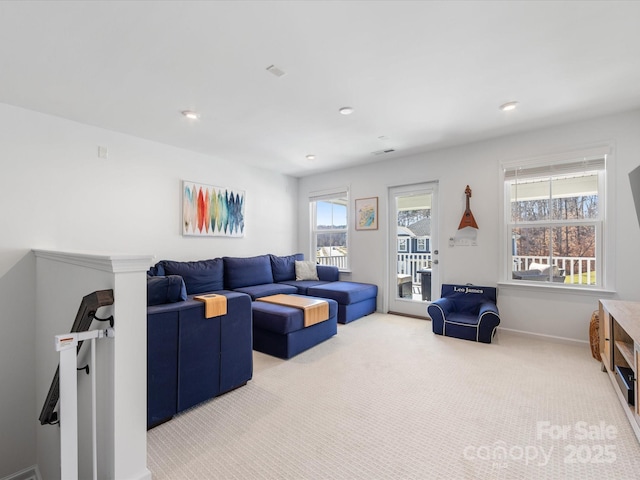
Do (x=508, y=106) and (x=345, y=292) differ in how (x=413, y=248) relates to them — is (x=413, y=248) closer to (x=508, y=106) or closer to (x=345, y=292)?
(x=345, y=292)

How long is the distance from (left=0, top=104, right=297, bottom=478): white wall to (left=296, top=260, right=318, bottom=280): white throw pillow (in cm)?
161

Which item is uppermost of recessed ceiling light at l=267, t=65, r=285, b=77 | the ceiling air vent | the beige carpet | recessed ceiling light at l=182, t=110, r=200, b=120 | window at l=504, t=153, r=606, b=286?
the ceiling air vent

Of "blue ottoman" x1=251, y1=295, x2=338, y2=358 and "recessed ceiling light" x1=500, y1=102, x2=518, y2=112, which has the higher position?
"recessed ceiling light" x1=500, y1=102, x2=518, y2=112

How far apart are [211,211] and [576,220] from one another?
4.76 meters

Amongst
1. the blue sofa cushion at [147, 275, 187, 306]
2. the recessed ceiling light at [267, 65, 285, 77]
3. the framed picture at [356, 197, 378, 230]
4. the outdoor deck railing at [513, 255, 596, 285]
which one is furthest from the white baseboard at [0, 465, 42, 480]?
the outdoor deck railing at [513, 255, 596, 285]

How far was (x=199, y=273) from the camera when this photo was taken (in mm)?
3930

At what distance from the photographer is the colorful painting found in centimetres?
416

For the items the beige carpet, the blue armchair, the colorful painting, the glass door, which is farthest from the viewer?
the glass door

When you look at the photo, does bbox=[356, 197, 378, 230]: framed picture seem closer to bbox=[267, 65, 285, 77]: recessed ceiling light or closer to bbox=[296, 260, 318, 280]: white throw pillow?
bbox=[296, 260, 318, 280]: white throw pillow

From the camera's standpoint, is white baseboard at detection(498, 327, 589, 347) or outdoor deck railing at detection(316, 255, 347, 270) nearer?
white baseboard at detection(498, 327, 589, 347)

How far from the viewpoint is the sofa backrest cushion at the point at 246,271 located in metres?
4.36

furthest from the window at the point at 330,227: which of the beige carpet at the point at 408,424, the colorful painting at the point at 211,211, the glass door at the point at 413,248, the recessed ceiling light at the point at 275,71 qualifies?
the recessed ceiling light at the point at 275,71

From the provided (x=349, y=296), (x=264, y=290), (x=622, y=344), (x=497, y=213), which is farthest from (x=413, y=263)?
(x=622, y=344)

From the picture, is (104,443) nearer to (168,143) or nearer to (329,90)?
(329,90)
